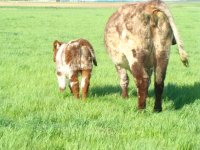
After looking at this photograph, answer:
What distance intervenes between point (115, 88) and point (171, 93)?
4.91 feet

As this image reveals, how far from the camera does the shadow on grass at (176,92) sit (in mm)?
8477

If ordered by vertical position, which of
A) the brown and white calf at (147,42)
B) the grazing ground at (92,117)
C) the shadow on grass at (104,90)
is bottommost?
the shadow on grass at (104,90)

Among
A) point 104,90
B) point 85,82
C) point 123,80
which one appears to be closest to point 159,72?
point 85,82

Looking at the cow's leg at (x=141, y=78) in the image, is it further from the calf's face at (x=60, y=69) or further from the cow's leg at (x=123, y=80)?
the calf's face at (x=60, y=69)

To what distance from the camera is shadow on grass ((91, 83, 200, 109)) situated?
8.48 m

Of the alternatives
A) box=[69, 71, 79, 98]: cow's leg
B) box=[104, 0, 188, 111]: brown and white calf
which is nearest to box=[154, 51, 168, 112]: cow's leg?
box=[104, 0, 188, 111]: brown and white calf

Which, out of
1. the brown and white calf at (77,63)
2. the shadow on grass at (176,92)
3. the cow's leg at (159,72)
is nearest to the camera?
the cow's leg at (159,72)

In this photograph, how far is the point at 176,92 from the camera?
31.0 feet

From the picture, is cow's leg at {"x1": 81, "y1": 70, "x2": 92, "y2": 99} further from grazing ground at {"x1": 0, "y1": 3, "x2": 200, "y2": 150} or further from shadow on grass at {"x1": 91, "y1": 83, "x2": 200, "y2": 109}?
shadow on grass at {"x1": 91, "y1": 83, "x2": 200, "y2": 109}

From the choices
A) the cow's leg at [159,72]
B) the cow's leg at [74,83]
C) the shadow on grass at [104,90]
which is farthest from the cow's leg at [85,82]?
the cow's leg at [159,72]

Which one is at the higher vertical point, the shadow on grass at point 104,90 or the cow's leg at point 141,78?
the cow's leg at point 141,78

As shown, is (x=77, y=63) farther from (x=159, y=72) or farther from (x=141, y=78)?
(x=159, y=72)

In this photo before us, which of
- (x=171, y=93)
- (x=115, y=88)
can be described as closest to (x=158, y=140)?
(x=171, y=93)

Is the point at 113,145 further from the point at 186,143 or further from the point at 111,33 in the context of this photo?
the point at 111,33
